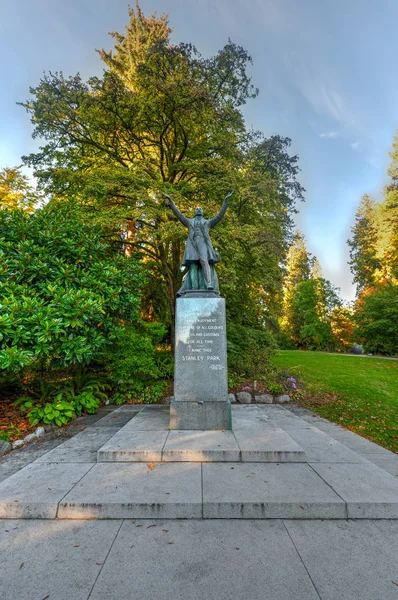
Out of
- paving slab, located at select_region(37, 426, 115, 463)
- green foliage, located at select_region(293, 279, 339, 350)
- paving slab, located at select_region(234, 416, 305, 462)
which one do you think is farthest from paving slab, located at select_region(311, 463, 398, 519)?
green foliage, located at select_region(293, 279, 339, 350)

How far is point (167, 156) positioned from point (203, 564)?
11.6m

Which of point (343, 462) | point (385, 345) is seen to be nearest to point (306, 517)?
point (343, 462)

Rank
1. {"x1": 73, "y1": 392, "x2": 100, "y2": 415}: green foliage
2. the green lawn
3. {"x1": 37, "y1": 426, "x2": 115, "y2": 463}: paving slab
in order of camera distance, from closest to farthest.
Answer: {"x1": 37, "y1": 426, "x2": 115, "y2": 463}: paving slab, the green lawn, {"x1": 73, "y1": 392, "x2": 100, "y2": 415}: green foliage

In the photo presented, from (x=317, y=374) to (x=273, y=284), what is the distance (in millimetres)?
4870

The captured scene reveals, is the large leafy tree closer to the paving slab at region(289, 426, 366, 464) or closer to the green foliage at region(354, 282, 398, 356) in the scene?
the paving slab at region(289, 426, 366, 464)

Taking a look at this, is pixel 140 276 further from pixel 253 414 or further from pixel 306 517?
pixel 306 517

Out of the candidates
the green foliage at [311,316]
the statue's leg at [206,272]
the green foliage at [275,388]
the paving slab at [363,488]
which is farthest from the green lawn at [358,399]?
the green foliage at [311,316]

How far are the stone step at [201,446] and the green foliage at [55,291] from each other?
6.12 feet

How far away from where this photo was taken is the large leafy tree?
865cm

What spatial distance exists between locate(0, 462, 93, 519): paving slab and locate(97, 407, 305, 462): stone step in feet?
1.67

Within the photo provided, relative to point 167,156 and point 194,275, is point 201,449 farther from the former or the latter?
point 167,156

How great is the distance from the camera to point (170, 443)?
4168mm

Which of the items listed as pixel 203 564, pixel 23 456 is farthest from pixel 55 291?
pixel 203 564

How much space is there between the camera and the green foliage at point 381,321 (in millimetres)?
19891
